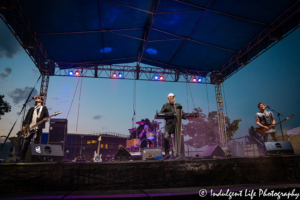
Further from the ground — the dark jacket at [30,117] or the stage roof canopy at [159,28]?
the stage roof canopy at [159,28]

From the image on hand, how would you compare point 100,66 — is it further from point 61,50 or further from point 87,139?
point 87,139

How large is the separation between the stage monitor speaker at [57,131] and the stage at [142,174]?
6.91 meters

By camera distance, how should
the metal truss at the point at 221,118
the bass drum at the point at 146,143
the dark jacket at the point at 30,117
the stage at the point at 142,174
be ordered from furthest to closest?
1. the metal truss at the point at 221,118
2. the bass drum at the point at 146,143
3. the dark jacket at the point at 30,117
4. the stage at the point at 142,174

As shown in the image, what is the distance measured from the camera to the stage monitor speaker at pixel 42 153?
2.82m

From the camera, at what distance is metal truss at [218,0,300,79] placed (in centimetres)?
678

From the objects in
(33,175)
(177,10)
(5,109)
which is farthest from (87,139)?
(33,175)

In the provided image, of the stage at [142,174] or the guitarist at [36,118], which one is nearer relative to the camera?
the stage at [142,174]

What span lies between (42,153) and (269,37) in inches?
360

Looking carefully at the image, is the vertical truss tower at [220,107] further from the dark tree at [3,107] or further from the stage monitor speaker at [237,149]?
the dark tree at [3,107]

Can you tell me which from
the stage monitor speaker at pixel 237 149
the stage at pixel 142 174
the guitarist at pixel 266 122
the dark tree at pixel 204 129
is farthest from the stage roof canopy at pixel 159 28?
the dark tree at pixel 204 129

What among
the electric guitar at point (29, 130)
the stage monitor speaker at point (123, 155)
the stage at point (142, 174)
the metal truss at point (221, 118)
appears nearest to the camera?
the stage at point (142, 174)

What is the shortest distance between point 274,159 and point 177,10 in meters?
6.71

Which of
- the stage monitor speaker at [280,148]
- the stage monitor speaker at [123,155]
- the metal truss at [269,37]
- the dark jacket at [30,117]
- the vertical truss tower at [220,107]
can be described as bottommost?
the stage monitor speaker at [123,155]

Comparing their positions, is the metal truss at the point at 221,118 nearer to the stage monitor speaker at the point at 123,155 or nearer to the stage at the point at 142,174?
the stage monitor speaker at the point at 123,155
